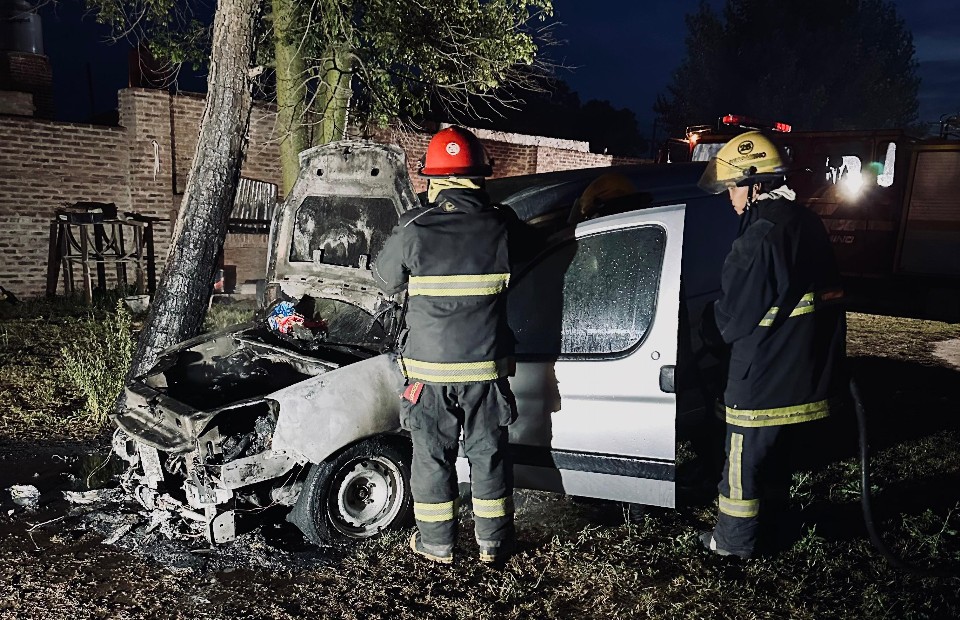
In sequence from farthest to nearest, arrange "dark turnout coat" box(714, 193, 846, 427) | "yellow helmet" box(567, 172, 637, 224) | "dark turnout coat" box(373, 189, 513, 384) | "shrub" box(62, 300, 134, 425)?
1. "shrub" box(62, 300, 134, 425)
2. "yellow helmet" box(567, 172, 637, 224)
3. "dark turnout coat" box(373, 189, 513, 384)
4. "dark turnout coat" box(714, 193, 846, 427)

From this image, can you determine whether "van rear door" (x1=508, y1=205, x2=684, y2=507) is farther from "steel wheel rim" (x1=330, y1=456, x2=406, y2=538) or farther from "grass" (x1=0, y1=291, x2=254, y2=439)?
"grass" (x1=0, y1=291, x2=254, y2=439)

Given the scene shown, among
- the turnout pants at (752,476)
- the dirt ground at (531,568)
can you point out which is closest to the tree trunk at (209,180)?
the dirt ground at (531,568)

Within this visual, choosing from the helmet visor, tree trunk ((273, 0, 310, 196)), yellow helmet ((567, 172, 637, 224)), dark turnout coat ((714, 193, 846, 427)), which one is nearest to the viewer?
dark turnout coat ((714, 193, 846, 427))

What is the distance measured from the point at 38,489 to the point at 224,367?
138 cm

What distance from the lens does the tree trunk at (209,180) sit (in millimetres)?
5848

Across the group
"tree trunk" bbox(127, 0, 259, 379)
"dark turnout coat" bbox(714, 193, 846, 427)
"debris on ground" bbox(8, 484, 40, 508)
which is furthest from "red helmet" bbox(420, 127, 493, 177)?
"tree trunk" bbox(127, 0, 259, 379)

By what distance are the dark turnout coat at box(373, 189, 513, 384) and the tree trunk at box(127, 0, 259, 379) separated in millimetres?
3372

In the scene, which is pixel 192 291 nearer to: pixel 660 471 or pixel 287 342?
pixel 287 342

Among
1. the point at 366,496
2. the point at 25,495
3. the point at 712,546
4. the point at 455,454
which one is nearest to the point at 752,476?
the point at 712,546

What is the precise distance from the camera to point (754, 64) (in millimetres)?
26875

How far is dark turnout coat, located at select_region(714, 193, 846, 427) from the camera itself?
301 centimetres

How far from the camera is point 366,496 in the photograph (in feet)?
12.0

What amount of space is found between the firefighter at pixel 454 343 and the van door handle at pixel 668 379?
2.26ft

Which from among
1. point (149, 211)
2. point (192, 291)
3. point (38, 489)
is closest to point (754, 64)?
point (149, 211)
